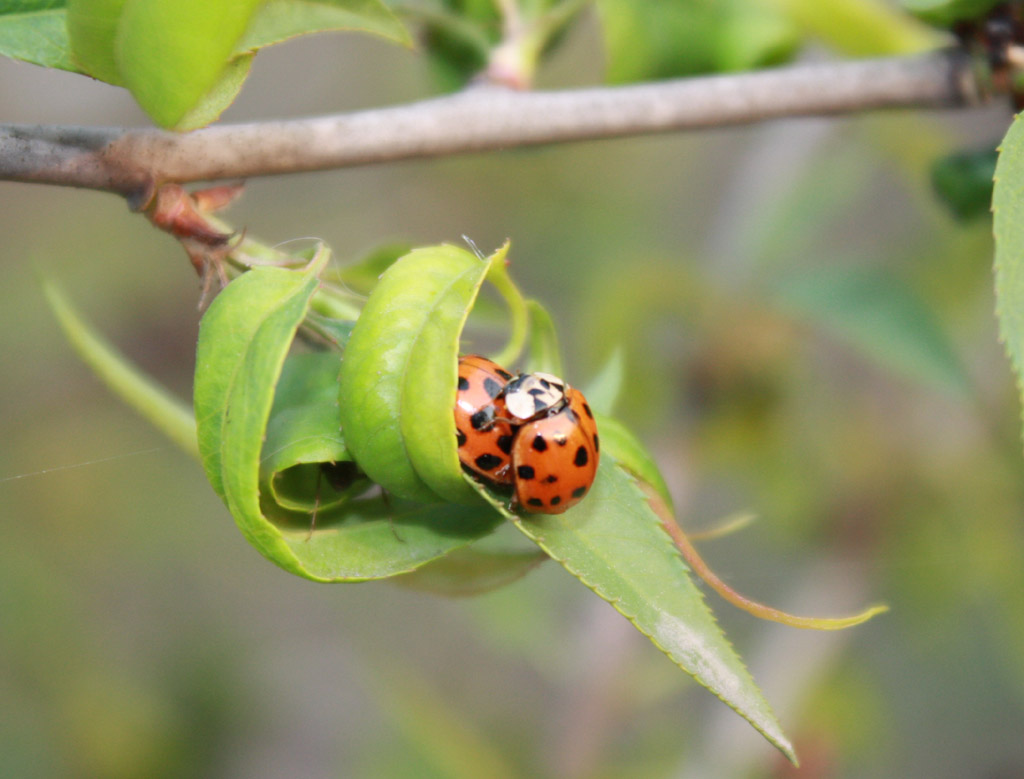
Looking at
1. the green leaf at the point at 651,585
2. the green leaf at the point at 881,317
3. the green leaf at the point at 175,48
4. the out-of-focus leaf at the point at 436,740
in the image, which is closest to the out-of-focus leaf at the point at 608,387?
the green leaf at the point at 651,585

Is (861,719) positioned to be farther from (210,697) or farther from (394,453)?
(394,453)

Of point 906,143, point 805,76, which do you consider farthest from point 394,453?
point 906,143

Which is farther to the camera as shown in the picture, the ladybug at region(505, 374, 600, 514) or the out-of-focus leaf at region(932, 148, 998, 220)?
the out-of-focus leaf at region(932, 148, 998, 220)

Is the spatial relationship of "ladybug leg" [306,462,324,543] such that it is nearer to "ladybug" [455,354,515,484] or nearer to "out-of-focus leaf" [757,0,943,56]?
"ladybug" [455,354,515,484]

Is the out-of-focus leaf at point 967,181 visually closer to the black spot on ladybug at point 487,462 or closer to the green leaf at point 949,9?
the green leaf at point 949,9

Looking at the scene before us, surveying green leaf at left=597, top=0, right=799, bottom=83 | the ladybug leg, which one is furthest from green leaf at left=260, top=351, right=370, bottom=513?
green leaf at left=597, top=0, right=799, bottom=83
